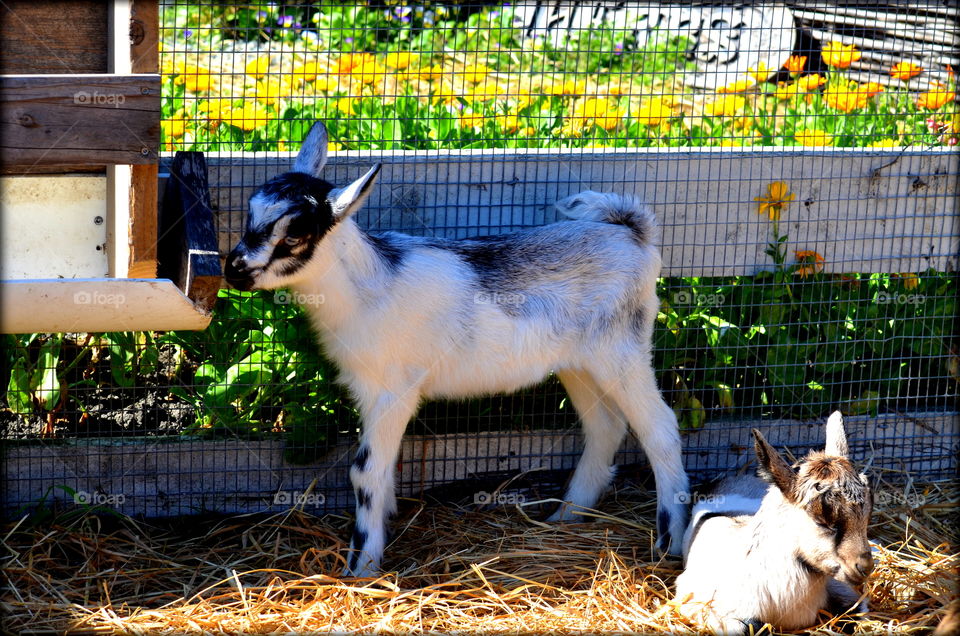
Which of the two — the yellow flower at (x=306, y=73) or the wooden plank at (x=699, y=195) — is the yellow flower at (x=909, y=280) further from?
the yellow flower at (x=306, y=73)

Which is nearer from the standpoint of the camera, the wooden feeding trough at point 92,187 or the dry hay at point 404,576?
the wooden feeding trough at point 92,187

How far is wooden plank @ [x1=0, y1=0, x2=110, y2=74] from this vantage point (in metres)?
4.64

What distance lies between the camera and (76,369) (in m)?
5.34

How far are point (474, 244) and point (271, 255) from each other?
1091mm

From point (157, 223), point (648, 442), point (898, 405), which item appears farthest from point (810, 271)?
point (157, 223)

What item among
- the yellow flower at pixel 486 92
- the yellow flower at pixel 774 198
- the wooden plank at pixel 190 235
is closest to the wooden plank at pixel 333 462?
the wooden plank at pixel 190 235

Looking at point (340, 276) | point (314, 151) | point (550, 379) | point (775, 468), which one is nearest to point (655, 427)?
point (550, 379)

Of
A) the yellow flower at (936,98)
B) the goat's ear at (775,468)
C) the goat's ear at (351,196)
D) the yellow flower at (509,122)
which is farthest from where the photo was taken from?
the yellow flower at (936,98)

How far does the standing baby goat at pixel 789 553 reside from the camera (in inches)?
156

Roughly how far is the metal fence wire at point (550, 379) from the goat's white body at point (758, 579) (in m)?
1.37

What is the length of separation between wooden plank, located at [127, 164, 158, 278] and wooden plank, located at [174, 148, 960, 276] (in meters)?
0.60

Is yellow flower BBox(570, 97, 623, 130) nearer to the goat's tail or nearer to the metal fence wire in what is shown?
the metal fence wire

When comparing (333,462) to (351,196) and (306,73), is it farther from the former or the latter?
(306,73)

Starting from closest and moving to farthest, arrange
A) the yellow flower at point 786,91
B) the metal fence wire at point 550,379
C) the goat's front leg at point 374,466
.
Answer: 1. the goat's front leg at point 374,466
2. the metal fence wire at point 550,379
3. the yellow flower at point 786,91
